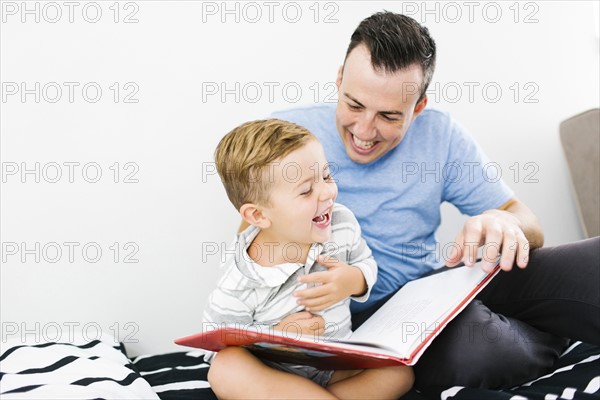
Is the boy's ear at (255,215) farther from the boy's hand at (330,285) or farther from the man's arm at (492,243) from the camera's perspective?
the man's arm at (492,243)

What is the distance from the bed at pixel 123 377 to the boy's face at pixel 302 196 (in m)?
0.35

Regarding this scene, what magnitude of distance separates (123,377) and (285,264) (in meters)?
0.38

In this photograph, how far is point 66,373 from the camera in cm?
119

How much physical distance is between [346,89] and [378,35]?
0.12 meters

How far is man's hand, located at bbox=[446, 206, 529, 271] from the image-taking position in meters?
1.17

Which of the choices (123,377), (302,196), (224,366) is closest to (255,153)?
(302,196)

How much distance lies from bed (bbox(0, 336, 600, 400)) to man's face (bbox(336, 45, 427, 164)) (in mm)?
519

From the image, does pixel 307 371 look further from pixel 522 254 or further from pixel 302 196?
pixel 522 254

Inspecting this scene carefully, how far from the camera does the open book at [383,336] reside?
3.10 ft

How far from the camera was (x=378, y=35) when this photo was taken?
1.32m

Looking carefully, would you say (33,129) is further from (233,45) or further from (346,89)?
(346,89)

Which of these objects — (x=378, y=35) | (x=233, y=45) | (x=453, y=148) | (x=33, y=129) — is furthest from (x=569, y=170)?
(x=33, y=129)

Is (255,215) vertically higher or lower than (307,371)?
higher

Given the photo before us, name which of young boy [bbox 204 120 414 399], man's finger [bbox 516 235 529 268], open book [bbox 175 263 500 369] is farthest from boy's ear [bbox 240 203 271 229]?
man's finger [bbox 516 235 529 268]
